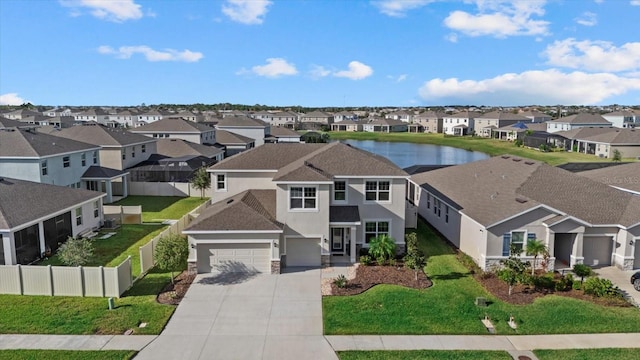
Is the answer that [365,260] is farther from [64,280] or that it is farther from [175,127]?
[175,127]

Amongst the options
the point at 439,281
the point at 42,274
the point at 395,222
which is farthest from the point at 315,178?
the point at 42,274

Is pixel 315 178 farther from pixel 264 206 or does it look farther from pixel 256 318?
pixel 256 318

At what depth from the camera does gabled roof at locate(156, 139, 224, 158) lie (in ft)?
158

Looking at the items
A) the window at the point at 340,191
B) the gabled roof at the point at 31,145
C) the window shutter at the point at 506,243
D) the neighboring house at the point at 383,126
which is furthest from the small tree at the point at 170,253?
the neighboring house at the point at 383,126

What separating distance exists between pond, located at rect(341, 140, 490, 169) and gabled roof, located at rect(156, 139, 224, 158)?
2915 centimetres

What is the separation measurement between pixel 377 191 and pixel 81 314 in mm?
13954

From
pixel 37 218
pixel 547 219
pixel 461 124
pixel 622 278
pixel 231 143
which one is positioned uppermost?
pixel 461 124

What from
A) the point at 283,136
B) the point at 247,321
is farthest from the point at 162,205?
the point at 283,136

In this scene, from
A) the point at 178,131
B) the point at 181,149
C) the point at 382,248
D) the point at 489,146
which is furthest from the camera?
the point at 489,146

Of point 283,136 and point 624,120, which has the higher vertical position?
point 624,120

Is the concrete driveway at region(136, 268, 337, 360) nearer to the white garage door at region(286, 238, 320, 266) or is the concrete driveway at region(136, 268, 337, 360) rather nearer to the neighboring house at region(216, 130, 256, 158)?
the white garage door at region(286, 238, 320, 266)

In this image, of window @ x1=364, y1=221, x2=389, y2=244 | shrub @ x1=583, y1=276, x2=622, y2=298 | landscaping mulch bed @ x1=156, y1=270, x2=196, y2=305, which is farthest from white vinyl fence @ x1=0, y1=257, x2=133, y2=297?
shrub @ x1=583, y1=276, x2=622, y2=298

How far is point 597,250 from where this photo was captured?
73.6 ft

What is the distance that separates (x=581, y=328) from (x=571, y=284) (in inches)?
160
